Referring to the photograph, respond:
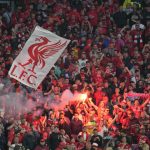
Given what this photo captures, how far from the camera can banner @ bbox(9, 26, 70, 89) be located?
76.4ft

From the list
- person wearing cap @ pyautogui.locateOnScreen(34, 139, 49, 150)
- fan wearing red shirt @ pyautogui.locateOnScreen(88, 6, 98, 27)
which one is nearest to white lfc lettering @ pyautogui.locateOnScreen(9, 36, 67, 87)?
person wearing cap @ pyautogui.locateOnScreen(34, 139, 49, 150)

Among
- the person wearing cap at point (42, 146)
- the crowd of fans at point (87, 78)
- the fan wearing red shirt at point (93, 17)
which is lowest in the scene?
the person wearing cap at point (42, 146)

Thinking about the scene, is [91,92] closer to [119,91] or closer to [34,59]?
[119,91]

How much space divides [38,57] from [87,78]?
12.2 feet

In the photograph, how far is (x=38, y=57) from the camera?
77.6 ft

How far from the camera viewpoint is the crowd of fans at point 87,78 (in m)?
24.5

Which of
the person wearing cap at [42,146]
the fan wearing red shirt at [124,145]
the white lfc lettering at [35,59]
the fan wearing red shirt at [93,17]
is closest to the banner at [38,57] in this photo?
the white lfc lettering at [35,59]

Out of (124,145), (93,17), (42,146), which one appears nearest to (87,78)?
(124,145)

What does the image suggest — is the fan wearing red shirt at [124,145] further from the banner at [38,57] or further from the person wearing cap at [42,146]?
the banner at [38,57]

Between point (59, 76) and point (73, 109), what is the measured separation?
6.72 ft

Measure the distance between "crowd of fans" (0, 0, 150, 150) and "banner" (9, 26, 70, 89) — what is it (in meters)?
1.81

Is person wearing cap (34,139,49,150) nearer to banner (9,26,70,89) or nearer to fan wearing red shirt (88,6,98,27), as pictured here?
banner (9,26,70,89)

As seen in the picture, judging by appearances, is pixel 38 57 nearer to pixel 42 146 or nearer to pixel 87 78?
pixel 42 146

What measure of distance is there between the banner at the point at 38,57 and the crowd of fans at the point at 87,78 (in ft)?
5.94
